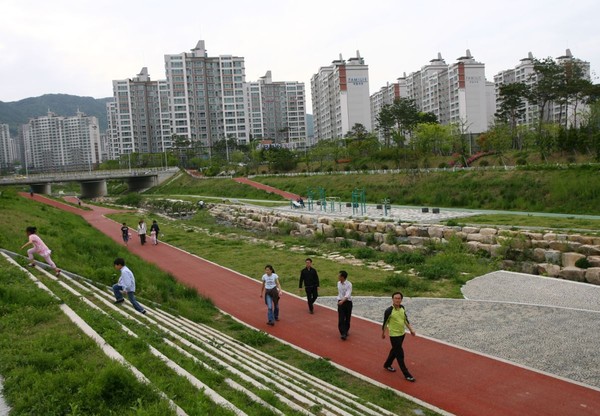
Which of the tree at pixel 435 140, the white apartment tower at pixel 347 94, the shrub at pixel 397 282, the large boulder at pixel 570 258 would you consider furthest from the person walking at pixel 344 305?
the white apartment tower at pixel 347 94

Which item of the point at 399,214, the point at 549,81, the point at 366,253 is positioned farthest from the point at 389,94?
the point at 366,253

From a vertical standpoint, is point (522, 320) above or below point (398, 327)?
below

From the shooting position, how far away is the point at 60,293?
11469 mm

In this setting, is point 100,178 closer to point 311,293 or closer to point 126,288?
point 126,288

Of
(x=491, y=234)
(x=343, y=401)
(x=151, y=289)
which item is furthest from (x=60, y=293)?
(x=491, y=234)

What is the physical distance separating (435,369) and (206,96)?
13238cm

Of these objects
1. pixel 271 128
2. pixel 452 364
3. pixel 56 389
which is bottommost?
pixel 452 364

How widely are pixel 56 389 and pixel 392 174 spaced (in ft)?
148

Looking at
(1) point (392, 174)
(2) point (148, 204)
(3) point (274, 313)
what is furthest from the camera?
(2) point (148, 204)

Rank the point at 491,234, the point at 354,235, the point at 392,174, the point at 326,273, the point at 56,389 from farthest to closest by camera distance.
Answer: the point at 392,174 < the point at 354,235 < the point at 491,234 < the point at 326,273 < the point at 56,389

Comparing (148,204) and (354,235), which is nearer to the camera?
(354,235)

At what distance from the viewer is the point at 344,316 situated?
1194 cm

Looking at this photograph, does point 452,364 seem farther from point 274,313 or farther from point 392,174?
point 392,174

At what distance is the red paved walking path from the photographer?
8.49m
